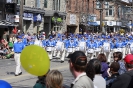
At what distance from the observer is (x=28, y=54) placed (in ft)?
16.8

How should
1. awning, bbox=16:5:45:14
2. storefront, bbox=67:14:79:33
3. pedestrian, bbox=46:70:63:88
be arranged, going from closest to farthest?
1. pedestrian, bbox=46:70:63:88
2. awning, bbox=16:5:45:14
3. storefront, bbox=67:14:79:33

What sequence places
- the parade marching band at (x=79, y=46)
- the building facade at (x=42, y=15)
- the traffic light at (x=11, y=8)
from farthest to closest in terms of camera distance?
the building facade at (x=42, y=15)
the traffic light at (x=11, y=8)
the parade marching band at (x=79, y=46)

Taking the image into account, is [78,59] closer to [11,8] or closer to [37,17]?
[11,8]

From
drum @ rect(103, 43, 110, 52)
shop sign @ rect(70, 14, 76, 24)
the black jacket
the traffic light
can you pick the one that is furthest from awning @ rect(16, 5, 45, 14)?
the black jacket

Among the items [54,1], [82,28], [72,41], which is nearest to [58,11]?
[54,1]

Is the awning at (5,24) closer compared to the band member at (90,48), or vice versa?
the band member at (90,48)

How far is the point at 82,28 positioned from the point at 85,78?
4897 cm

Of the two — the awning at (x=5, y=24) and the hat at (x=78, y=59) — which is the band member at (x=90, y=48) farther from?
the hat at (x=78, y=59)

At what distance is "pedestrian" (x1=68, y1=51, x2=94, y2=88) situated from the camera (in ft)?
16.7

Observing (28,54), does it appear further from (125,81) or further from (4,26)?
(4,26)

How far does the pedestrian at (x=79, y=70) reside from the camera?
5.09 meters

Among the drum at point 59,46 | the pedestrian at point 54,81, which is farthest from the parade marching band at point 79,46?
the pedestrian at point 54,81

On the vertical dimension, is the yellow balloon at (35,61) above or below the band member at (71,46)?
above

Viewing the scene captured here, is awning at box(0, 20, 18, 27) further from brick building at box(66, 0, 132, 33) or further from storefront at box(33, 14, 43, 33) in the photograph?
brick building at box(66, 0, 132, 33)
